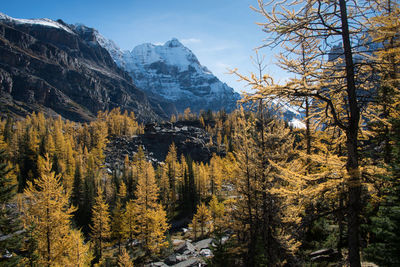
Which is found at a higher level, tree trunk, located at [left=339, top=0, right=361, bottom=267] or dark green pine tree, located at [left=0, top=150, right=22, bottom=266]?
tree trunk, located at [left=339, top=0, right=361, bottom=267]

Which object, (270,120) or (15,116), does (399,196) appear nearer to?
(270,120)

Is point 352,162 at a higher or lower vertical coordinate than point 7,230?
higher

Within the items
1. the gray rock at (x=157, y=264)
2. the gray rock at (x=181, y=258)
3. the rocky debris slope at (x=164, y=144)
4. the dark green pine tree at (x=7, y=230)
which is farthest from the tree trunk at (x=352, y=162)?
the rocky debris slope at (x=164, y=144)

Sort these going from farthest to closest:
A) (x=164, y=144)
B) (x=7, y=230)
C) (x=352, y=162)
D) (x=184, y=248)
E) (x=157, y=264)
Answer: (x=164, y=144)
(x=184, y=248)
(x=157, y=264)
(x=7, y=230)
(x=352, y=162)

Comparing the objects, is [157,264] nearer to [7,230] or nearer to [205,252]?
[205,252]

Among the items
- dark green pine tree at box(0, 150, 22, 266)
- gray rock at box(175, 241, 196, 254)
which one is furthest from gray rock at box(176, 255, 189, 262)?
dark green pine tree at box(0, 150, 22, 266)

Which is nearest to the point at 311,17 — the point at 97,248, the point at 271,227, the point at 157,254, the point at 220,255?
the point at 271,227

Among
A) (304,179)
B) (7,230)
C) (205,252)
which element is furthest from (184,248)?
(304,179)

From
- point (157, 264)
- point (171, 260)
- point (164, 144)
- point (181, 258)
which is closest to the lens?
point (157, 264)

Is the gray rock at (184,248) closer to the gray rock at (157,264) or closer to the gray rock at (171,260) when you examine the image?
the gray rock at (171,260)

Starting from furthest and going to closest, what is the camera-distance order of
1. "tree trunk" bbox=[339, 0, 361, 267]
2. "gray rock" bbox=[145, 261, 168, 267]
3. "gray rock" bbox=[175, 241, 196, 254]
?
1. "gray rock" bbox=[175, 241, 196, 254]
2. "gray rock" bbox=[145, 261, 168, 267]
3. "tree trunk" bbox=[339, 0, 361, 267]

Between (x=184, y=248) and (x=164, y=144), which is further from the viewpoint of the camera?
(x=164, y=144)

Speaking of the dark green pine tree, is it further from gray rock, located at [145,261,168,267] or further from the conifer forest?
gray rock, located at [145,261,168,267]

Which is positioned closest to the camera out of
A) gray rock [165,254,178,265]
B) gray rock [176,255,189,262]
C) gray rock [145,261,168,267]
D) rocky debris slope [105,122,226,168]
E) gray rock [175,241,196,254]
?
gray rock [145,261,168,267]
